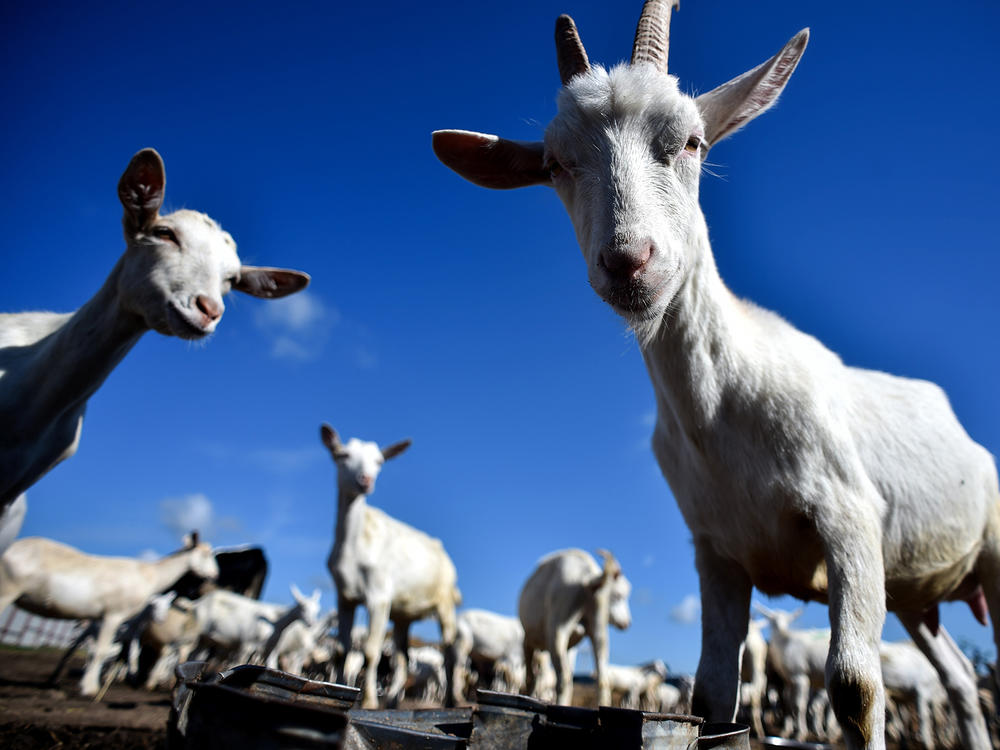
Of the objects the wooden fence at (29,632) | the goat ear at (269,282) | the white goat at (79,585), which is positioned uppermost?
the goat ear at (269,282)

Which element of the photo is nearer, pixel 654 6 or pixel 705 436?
pixel 705 436

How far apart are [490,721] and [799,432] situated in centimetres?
155

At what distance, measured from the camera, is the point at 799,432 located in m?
2.25

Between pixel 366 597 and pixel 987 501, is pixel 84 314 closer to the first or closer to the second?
pixel 987 501

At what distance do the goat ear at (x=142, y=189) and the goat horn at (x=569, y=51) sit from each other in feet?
7.45

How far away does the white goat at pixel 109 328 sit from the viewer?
10.3ft

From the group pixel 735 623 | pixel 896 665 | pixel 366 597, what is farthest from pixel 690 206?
pixel 896 665

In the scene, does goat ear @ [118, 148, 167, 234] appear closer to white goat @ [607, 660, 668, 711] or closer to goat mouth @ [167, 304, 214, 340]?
goat mouth @ [167, 304, 214, 340]

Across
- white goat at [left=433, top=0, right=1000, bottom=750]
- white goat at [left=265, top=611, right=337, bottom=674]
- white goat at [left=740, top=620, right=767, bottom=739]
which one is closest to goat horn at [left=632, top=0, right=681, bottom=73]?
white goat at [left=433, top=0, right=1000, bottom=750]

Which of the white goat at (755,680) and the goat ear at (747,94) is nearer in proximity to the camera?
the goat ear at (747,94)

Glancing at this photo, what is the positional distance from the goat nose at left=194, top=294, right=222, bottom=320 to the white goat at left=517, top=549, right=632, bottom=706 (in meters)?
6.25

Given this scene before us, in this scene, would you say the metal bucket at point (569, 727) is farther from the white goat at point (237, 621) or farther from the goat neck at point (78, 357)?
the white goat at point (237, 621)

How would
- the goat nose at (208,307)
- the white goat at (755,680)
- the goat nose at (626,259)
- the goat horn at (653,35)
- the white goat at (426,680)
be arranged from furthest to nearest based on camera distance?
1. the white goat at (426,680)
2. the white goat at (755,680)
3. the goat nose at (208,307)
4. the goat horn at (653,35)
5. the goat nose at (626,259)

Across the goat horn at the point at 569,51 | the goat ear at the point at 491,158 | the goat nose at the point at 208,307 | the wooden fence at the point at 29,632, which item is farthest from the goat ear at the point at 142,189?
the wooden fence at the point at 29,632
